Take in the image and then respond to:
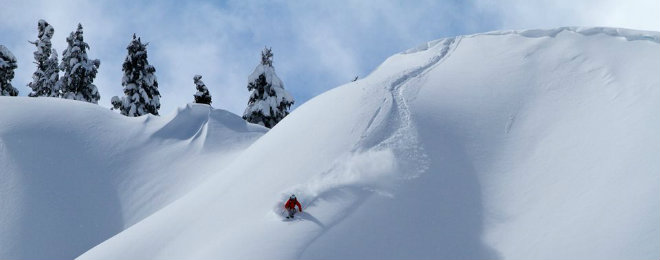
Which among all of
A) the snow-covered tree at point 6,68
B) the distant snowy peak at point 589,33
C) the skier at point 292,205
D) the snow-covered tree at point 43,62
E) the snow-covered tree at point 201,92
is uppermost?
the snow-covered tree at point 43,62

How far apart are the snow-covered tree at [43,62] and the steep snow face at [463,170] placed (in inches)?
1154

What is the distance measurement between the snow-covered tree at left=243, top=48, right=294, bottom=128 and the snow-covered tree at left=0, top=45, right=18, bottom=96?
12767 millimetres

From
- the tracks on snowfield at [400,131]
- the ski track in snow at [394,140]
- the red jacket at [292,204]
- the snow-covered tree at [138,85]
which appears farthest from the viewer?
the snow-covered tree at [138,85]

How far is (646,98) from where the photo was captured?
26.9ft

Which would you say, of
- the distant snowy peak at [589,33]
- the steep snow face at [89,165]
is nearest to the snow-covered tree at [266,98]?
the steep snow face at [89,165]

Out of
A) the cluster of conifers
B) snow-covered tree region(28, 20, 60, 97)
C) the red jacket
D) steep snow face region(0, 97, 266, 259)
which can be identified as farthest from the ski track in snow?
snow-covered tree region(28, 20, 60, 97)

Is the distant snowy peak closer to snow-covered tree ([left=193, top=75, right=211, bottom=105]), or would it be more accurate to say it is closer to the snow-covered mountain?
the snow-covered mountain

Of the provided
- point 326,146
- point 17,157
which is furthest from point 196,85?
point 326,146

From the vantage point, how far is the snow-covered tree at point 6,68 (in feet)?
91.6

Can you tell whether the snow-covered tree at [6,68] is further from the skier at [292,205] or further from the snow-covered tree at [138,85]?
the skier at [292,205]

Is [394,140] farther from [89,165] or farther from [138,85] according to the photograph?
[138,85]

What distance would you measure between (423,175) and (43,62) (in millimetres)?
34069

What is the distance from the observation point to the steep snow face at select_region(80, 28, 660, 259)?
22.0 feet

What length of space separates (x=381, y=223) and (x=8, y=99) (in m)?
12.3
